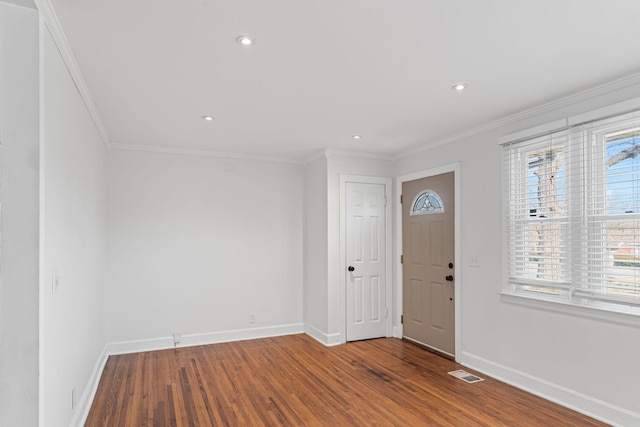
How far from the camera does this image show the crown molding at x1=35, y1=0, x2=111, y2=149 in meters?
→ 1.84

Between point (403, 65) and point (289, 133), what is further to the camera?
point (289, 133)

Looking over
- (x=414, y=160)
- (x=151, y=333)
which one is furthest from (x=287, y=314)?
(x=414, y=160)

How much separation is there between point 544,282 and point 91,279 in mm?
4063

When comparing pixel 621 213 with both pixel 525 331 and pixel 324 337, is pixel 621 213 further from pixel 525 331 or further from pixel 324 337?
pixel 324 337

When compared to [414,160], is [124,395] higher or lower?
lower

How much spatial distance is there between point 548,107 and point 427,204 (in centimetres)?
179

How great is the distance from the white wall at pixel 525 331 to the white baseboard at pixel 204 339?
2.42 m

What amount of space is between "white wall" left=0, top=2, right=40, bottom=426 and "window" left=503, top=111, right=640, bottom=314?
3638 millimetres

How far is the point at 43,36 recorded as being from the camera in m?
1.87

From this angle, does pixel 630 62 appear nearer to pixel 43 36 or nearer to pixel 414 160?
pixel 414 160

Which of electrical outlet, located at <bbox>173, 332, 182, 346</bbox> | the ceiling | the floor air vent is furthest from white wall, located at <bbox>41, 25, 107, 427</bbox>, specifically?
the floor air vent

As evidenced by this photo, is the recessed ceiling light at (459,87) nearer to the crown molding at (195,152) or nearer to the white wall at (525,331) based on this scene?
the white wall at (525,331)

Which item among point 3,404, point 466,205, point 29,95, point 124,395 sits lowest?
point 124,395

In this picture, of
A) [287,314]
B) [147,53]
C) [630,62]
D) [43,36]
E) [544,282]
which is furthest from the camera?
[287,314]
